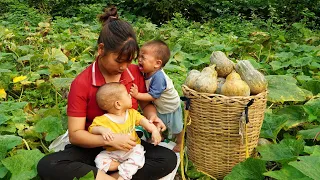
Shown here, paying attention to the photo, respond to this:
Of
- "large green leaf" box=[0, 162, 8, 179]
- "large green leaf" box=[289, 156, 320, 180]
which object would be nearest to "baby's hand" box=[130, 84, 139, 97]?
"large green leaf" box=[0, 162, 8, 179]

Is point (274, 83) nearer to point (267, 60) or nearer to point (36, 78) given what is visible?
point (267, 60)

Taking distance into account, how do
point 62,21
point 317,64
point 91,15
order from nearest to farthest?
point 317,64 → point 62,21 → point 91,15

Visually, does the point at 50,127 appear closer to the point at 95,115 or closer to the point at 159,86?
the point at 95,115

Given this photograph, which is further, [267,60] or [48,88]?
[267,60]

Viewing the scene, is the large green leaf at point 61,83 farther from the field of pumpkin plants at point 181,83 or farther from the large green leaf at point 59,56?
the large green leaf at point 59,56

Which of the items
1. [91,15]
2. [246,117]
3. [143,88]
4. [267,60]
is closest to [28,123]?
[143,88]

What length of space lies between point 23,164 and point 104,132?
0.56m

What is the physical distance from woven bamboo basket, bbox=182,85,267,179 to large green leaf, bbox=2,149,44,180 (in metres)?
1.04

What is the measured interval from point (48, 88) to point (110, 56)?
74.5 inches

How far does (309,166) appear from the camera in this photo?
7.40 ft

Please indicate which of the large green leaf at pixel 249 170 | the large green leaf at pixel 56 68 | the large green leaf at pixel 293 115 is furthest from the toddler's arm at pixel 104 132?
the large green leaf at pixel 56 68

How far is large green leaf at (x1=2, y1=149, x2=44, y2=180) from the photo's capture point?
2.62 meters

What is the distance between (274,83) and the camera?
3.60 metres

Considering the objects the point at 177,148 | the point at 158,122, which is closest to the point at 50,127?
the point at 158,122
